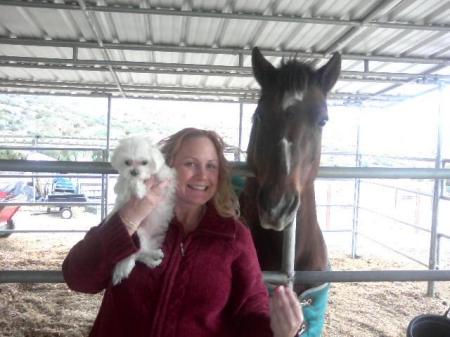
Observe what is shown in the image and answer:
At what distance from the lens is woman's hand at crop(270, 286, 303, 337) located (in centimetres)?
122

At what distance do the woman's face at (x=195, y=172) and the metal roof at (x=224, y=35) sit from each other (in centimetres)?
259

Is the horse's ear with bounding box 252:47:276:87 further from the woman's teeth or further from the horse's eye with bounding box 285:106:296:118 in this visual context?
the woman's teeth

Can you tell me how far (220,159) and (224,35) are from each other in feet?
11.7

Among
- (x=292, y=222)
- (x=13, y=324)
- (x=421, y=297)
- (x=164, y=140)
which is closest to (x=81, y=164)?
(x=164, y=140)

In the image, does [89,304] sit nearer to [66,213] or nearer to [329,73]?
[329,73]

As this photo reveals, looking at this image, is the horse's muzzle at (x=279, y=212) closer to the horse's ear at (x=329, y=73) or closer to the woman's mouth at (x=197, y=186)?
the woman's mouth at (x=197, y=186)

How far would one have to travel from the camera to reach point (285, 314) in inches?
48.3

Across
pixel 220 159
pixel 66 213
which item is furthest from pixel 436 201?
pixel 66 213

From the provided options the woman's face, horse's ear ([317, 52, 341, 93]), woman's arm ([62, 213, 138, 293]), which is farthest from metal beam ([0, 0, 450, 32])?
woman's arm ([62, 213, 138, 293])

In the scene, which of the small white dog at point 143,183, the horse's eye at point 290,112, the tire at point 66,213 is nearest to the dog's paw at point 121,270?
the small white dog at point 143,183

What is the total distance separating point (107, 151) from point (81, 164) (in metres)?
5.37

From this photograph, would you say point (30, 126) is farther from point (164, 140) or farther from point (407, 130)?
point (164, 140)

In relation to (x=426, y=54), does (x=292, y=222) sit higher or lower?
lower

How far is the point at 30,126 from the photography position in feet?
72.1
